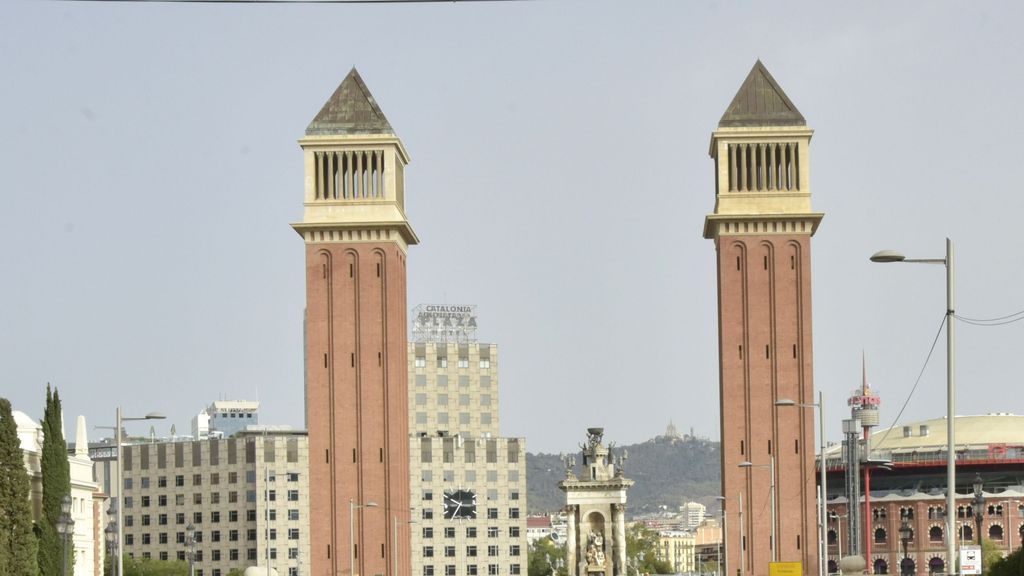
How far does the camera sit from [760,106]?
343 ft

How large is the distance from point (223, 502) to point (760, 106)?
80.5 meters

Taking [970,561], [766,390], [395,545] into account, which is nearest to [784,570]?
[766,390]

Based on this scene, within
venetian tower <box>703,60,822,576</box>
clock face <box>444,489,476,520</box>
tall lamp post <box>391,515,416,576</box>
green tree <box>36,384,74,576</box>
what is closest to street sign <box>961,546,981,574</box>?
green tree <box>36,384,74,576</box>

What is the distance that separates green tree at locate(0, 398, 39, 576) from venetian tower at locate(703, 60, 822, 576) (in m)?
44.0

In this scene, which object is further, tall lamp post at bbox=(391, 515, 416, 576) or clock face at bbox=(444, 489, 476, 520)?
clock face at bbox=(444, 489, 476, 520)

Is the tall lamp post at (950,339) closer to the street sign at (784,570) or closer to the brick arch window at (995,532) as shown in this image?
the street sign at (784,570)

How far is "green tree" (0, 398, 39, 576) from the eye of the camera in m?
65.8

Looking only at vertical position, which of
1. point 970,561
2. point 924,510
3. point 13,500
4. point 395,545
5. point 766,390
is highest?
point 766,390

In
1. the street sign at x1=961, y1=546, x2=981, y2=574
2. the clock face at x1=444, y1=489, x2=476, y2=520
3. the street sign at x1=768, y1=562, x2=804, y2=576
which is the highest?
the street sign at x1=961, y1=546, x2=981, y2=574

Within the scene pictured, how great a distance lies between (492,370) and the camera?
19962 centimetres

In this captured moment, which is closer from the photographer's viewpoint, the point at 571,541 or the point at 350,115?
the point at 350,115

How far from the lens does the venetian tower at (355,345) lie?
10325 centimetres

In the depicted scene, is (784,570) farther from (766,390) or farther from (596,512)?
(596,512)

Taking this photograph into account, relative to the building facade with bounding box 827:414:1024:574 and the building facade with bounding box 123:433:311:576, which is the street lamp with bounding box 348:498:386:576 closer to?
the building facade with bounding box 123:433:311:576
